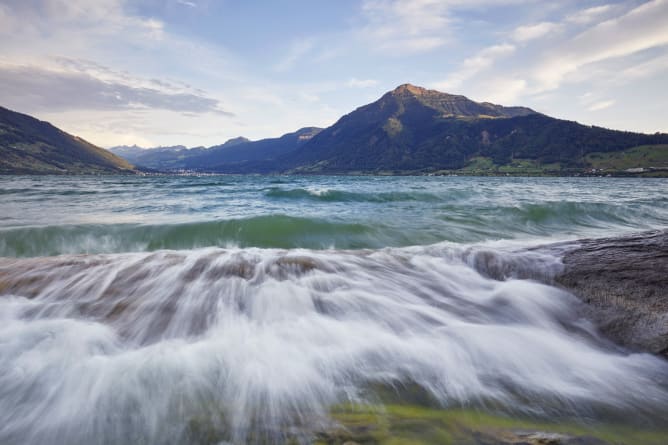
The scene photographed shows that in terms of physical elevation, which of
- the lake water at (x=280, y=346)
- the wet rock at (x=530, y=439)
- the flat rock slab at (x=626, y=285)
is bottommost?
the lake water at (x=280, y=346)

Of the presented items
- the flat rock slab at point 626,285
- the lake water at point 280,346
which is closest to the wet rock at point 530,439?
the lake water at point 280,346

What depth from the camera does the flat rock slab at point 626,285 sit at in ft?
13.0

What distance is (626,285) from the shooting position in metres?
4.55

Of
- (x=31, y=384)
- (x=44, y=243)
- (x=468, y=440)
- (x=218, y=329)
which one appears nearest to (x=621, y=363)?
(x=468, y=440)

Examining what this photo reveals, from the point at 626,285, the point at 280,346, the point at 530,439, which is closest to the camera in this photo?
the point at 530,439

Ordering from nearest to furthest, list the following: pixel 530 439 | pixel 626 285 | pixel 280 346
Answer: pixel 530 439 < pixel 280 346 < pixel 626 285

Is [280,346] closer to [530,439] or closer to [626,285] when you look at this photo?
[530,439]

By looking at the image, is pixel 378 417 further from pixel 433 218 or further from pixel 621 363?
pixel 433 218

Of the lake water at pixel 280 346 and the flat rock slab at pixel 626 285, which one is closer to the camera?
the lake water at pixel 280 346

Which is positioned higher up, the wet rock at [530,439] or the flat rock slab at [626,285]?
the flat rock slab at [626,285]

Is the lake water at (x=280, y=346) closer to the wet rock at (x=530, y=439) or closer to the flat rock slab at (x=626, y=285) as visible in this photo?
the flat rock slab at (x=626, y=285)

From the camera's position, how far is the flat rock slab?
3977 mm

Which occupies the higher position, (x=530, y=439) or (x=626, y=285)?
(x=626, y=285)

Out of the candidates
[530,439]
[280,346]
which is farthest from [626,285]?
[280,346]
